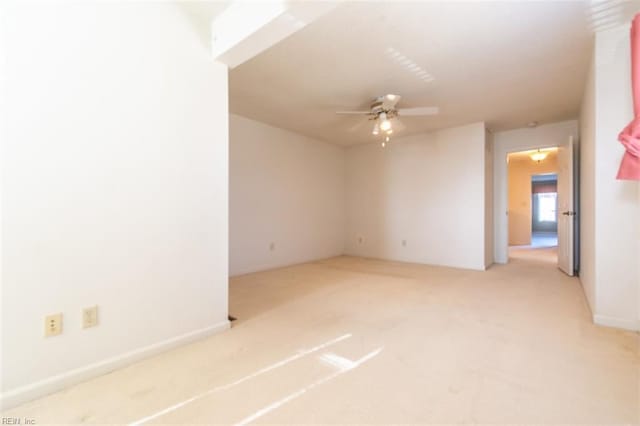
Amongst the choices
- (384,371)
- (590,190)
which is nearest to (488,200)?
(590,190)

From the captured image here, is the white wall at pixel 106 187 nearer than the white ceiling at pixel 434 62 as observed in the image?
Yes

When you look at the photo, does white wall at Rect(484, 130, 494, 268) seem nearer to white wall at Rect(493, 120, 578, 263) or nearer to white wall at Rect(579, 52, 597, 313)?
white wall at Rect(493, 120, 578, 263)

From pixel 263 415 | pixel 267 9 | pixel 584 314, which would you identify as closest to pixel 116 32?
pixel 267 9

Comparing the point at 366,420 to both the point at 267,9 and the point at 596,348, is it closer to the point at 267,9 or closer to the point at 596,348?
the point at 596,348

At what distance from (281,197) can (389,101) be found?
242 centimetres

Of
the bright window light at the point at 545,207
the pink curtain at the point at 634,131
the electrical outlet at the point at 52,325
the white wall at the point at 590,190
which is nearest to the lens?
the electrical outlet at the point at 52,325

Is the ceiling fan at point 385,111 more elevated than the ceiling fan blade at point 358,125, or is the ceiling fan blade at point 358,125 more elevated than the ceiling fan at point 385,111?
the ceiling fan blade at point 358,125

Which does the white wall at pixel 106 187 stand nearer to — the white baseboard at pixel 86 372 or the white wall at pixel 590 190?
the white baseboard at pixel 86 372

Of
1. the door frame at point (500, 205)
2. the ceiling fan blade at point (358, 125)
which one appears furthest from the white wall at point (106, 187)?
the door frame at point (500, 205)

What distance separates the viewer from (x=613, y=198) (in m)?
2.24

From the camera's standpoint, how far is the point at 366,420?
1.26 m

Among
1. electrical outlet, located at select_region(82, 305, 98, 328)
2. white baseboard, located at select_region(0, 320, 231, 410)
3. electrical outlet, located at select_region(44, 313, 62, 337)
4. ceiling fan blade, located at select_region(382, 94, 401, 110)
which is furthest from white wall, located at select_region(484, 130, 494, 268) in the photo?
electrical outlet, located at select_region(44, 313, 62, 337)

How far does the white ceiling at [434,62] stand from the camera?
2002mm

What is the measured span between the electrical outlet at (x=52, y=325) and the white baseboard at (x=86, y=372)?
227 mm
